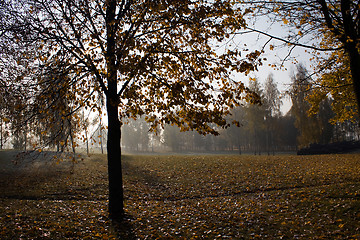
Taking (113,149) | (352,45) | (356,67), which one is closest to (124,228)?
(113,149)

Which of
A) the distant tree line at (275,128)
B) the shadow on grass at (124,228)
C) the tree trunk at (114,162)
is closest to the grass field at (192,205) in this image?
the shadow on grass at (124,228)

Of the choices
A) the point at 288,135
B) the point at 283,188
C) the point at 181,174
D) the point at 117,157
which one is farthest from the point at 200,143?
the point at 117,157

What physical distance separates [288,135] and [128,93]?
5672 cm

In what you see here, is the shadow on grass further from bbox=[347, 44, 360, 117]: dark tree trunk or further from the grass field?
bbox=[347, 44, 360, 117]: dark tree trunk

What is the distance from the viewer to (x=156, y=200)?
12406 mm

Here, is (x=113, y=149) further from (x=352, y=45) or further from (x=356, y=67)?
(x=352, y=45)

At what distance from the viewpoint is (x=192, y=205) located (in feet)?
34.8

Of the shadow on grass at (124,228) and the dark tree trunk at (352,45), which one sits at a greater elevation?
the dark tree trunk at (352,45)

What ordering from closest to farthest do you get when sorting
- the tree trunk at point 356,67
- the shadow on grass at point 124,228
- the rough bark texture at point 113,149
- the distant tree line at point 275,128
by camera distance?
the shadow on grass at point 124,228, the tree trunk at point 356,67, the rough bark texture at point 113,149, the distant tree line at point 275,128

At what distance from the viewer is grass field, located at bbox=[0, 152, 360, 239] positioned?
6.93 meters

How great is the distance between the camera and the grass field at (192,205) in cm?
693

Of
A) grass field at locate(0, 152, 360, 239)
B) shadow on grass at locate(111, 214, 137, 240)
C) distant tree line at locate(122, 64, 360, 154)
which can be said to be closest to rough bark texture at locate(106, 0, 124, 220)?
shadow on grass at locate(111, 214, 137, 240)

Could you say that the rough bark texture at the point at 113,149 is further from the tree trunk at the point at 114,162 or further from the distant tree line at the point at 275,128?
the distant tree line at the point at 275,128

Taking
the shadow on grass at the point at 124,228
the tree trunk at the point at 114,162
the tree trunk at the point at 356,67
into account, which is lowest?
the shadow on grass at the point at 124,228
